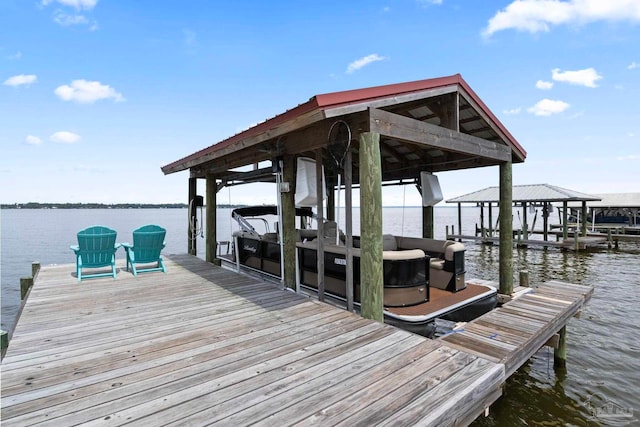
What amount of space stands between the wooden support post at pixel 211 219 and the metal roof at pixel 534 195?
1556cm

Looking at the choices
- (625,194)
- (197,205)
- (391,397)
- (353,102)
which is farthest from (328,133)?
A: (625,194)

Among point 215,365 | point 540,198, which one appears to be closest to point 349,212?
point 215,365

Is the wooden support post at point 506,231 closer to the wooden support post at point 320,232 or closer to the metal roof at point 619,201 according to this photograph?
the wooden support post at point 320,232

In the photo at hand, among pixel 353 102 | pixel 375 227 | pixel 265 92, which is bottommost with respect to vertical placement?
pixel 375 227

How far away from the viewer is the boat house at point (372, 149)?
3775 mm

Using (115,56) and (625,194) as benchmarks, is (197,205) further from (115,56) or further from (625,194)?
(625,194)

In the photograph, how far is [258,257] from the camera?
7.31 meters

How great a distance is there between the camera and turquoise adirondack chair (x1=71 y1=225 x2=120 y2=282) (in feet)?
20.1

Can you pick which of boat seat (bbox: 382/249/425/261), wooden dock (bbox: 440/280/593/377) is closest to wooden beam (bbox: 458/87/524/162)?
boat seat (bbox: 382/249/425/261)

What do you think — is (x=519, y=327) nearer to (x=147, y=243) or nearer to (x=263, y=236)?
(x=263, y=236)

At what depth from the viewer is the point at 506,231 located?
6.06m

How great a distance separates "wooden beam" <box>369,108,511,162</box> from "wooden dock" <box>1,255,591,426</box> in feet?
7.63

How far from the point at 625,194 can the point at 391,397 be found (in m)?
33.5

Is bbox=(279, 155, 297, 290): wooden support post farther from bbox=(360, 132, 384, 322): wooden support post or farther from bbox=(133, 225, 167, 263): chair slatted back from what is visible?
bbox=(133, 225, 167, 263): chair slatted back
